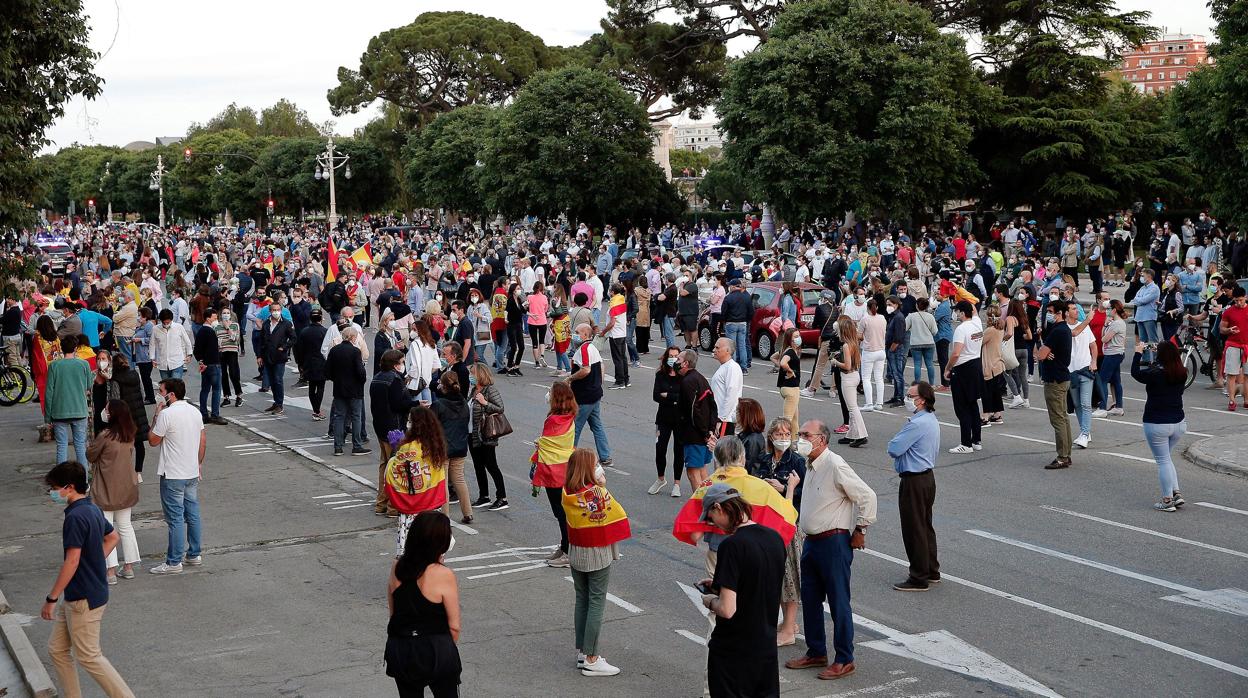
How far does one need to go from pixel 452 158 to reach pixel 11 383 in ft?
168

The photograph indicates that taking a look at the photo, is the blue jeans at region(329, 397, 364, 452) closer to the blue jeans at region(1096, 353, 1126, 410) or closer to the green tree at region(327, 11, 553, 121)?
the blue jeans at region(1096, 353, 1126, 410)

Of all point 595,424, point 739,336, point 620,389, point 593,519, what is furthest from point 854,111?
point 593,519

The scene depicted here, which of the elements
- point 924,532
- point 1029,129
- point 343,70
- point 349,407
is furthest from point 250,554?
point 343,70

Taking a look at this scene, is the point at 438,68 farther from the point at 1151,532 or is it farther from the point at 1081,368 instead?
the point at 1151,532

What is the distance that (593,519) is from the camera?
8.38 m

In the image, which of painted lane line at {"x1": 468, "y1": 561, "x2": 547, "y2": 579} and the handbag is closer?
painted lane line at {"x1": 468, "y1": 561, "x2": 547, "y2": 579}

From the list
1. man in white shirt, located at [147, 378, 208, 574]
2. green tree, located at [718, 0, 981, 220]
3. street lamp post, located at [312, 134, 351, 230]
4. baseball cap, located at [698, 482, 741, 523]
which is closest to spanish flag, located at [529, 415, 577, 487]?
man in white shirt, located at [147, 378, 208, 574]

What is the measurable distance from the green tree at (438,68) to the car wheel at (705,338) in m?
60.3

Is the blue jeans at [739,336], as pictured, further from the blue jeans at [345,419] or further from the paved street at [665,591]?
the blue jeans at [345,419]

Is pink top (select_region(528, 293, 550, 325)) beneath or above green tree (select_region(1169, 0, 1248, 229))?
beneath

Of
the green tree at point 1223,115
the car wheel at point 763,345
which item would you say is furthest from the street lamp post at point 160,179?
the car wheel at point 763,345

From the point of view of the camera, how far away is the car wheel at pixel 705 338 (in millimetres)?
25719

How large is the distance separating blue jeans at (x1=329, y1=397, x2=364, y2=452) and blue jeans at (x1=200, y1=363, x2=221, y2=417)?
10.2 feet

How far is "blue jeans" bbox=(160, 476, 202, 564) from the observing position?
11.1m
